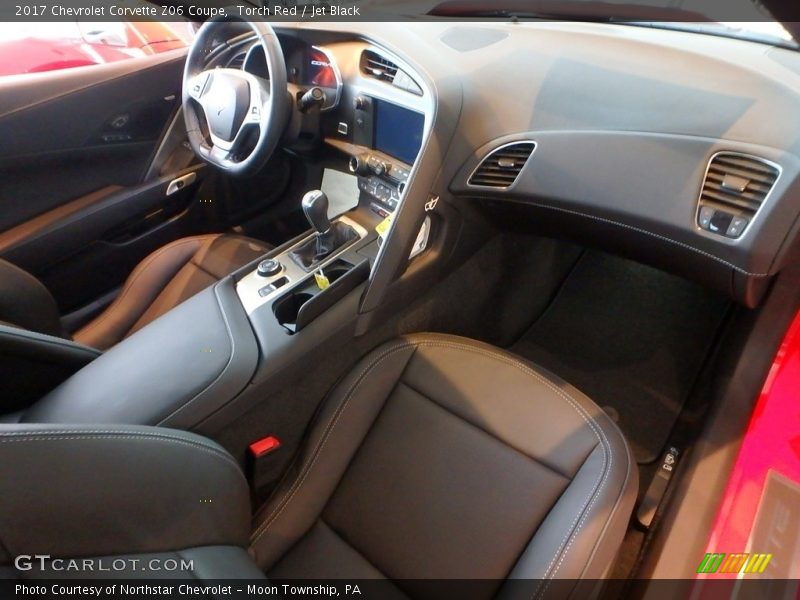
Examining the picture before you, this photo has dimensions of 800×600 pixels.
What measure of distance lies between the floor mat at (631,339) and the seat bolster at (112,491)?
1.01 metres

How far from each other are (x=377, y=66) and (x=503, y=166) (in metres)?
0.36

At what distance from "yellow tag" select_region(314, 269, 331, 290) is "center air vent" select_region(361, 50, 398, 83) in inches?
17.1

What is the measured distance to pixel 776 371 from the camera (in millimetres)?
979

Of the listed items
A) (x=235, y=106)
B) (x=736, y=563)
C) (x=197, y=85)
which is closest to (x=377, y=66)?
(x=235, y=106)

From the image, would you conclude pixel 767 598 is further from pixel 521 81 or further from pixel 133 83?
pixel 133 83

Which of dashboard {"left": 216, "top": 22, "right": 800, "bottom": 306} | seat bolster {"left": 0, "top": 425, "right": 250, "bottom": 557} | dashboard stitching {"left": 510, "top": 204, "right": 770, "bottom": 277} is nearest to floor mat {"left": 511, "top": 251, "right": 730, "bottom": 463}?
dashboard {"left": 216, "top": 22, "right": 800, "bottom": 306}

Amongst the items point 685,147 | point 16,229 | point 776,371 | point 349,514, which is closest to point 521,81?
point 685,147

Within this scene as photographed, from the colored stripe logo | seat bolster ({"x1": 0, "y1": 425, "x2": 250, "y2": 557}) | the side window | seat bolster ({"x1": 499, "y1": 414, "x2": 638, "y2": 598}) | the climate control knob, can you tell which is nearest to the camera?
seat bolster ({"x1": 0, "y1": 425, "x2": 250, "y2": 557})

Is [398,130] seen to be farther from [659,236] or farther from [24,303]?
[24,303]

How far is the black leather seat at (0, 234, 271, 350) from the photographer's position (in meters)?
1.20

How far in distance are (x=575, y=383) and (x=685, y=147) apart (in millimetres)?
731

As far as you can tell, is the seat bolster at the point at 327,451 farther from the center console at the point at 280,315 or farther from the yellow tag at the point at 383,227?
the yellow tag at the point at 383,227

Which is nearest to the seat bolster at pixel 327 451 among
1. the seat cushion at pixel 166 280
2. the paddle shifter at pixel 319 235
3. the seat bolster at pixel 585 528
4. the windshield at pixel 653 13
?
the paddle shifter at pixel 319 235

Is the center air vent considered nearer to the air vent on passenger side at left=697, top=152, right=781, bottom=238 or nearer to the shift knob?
the shift knob
